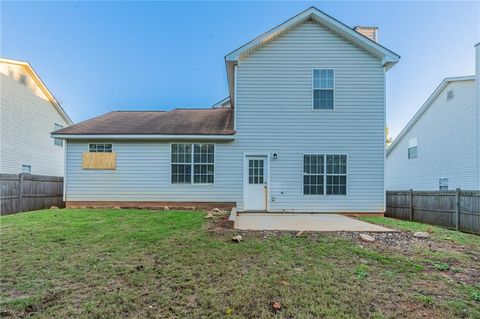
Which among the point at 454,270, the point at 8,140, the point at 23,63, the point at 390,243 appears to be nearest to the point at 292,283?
the point at 454,270

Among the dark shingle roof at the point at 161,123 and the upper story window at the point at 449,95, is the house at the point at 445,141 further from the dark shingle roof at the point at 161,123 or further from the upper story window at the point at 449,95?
the dark shingle roof at the point at 161,123

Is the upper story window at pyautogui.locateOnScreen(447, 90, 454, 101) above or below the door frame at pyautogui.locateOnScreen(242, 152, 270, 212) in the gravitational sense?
above

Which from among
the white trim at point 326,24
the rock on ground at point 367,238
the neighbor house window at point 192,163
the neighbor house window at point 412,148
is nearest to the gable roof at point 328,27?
the white trim at point 326,24

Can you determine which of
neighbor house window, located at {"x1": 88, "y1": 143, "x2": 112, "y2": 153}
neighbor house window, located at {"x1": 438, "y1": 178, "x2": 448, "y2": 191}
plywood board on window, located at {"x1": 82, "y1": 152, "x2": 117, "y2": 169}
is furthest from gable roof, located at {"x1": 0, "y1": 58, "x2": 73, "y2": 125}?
neighbor house window, located at {"x1": 438, "y1": 178, "x2": 448, "y2": 191}

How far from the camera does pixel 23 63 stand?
16.2 meters

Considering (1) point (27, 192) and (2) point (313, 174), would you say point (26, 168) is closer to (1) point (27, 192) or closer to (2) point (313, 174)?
(1) point (27, 192)

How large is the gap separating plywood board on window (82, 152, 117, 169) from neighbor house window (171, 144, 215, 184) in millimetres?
2462

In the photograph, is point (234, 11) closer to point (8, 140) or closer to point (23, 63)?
point (23, 63)

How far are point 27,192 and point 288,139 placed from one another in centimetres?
1154

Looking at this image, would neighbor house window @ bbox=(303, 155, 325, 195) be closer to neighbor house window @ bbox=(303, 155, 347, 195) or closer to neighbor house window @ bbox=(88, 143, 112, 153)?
neighbor house window @ bbox=(303, 155, 347, 195)

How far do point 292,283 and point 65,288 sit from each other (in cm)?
310

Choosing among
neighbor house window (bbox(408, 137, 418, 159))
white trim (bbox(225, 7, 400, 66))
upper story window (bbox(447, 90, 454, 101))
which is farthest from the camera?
neighbor house window (bbox(408, 137, 418, 159))

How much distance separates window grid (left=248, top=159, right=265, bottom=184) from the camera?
38.8 ft

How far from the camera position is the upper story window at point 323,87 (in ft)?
39.0
